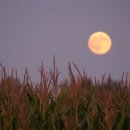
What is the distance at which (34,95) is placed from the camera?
4.03m

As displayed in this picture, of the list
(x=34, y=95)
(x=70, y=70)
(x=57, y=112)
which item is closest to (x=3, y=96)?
(x=34, y=95)

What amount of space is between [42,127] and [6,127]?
0.44 m

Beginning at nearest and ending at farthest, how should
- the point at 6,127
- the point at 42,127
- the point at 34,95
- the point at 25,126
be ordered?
the point at 25,126 → the point at 6,127 → the point at 42,127 → the point at 34,95

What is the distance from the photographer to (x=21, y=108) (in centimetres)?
266

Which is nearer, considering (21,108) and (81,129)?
(21,108)

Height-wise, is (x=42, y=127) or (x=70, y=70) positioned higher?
(x=70, y=70)

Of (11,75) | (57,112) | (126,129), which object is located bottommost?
(126,129)

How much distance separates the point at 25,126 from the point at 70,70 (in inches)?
28.2

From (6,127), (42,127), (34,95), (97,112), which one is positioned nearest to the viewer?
(6,127)

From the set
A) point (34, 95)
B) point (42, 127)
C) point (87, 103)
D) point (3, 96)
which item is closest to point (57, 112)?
point (42, 127)

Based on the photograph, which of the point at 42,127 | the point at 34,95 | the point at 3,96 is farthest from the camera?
the point at 3,96

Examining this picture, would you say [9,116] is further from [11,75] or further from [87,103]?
[87,103]

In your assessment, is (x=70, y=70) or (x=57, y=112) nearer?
(x=70, y=70)

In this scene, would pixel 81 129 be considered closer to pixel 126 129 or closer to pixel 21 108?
pixel 126 129
